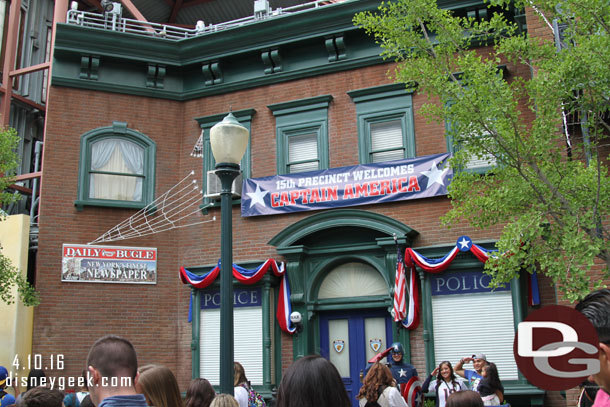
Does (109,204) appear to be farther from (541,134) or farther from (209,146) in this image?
(541,134)

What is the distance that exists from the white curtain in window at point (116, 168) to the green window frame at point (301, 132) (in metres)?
3.63

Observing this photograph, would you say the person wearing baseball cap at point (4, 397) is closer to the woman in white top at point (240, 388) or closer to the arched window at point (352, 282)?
the woman in white top at point (240, 388)

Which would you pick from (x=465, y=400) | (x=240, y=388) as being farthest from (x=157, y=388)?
(x=240, y=388)

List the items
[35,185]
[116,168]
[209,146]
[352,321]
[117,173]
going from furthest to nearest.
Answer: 1. [35,185]
2. [209,146]
3. [116,168]
4. [117,173]
5. [352,321]

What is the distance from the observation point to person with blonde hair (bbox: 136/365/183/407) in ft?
12.6

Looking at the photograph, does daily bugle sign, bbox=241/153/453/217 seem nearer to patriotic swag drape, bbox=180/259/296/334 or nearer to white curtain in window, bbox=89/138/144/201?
patriotic swag drape, bbox=180/259/296/334

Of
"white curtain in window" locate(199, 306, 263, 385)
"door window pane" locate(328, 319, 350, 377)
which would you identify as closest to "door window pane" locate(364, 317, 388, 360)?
"door window pane" locate(328, 319, 350, 377)

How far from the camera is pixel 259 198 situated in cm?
1462

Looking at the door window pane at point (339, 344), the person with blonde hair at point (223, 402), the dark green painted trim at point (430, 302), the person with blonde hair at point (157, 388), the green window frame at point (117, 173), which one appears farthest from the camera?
the green window frame at point (117, 173)

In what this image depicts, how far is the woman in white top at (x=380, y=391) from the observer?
662 cm

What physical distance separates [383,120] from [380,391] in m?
8.52

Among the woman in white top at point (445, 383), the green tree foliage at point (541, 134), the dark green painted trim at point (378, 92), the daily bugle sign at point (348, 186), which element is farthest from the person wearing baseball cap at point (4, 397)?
the dark green painted trim at point (378, 92)

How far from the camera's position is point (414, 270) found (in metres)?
12.9

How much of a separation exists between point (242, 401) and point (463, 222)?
22.3ft
